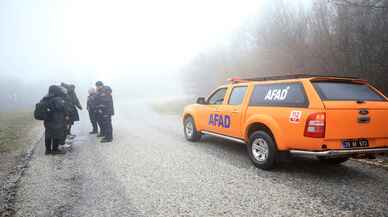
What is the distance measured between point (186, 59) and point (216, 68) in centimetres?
602

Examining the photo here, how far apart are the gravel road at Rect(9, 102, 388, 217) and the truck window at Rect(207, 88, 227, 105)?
127 centimetres

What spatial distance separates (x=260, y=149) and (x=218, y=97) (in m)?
2.32

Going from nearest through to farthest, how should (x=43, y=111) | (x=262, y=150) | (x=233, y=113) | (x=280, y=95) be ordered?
(x=280, y=95), (x=262, y=150), (x=233, y=113), (x=43, y=111)

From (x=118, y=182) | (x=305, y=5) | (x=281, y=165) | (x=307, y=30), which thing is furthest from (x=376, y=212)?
(x=305, y=5)

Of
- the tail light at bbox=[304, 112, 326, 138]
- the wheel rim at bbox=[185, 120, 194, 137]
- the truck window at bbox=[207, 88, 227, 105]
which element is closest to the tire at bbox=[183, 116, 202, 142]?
the wheel rim at bbox=[185, 120, 194, 137]

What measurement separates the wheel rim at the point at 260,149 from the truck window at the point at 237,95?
113 cm

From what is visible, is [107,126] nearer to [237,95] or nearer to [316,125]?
[237,95]

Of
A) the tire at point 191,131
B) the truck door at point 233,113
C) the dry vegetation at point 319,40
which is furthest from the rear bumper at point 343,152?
the tire at point 191,131

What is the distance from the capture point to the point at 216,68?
74.8 ft

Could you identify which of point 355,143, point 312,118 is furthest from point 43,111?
point 355,143

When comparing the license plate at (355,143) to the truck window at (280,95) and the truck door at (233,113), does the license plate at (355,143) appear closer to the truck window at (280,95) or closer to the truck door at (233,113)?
the truck window at (280,95)

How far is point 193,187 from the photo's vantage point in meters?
4.42

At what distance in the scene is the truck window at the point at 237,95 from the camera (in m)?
6.10

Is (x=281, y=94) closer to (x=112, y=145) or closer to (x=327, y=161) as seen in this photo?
(x=327, y=161)
